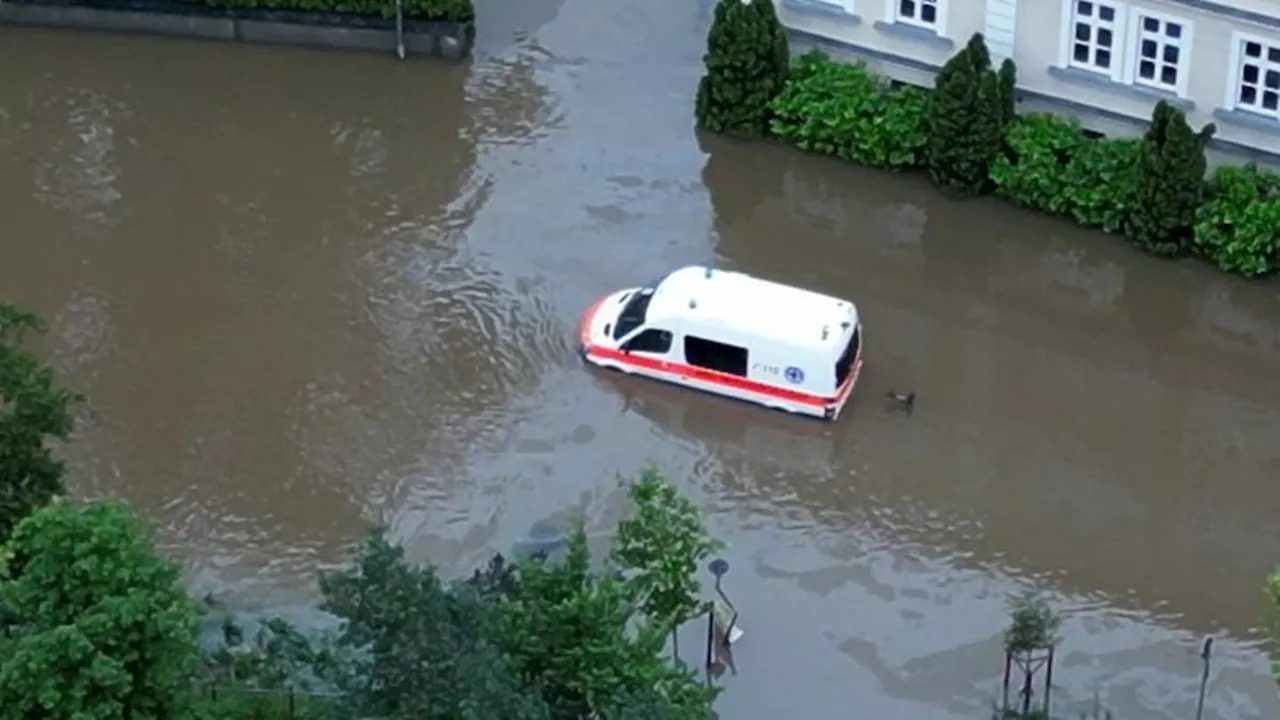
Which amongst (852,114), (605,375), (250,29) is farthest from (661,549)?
(250,29)

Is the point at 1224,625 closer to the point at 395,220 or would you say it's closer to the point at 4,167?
the point at 395,220

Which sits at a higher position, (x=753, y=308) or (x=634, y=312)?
(x=753, y=308)

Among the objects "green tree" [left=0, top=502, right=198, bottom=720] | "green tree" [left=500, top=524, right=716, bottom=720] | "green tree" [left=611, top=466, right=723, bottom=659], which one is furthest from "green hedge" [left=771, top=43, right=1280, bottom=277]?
"green tree" [left=0, top=502, right=198, bottom=720]

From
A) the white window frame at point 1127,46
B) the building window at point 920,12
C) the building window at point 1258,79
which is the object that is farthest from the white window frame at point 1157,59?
the building window at point 920,12

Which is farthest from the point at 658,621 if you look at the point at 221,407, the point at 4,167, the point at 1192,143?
the point at 4,167

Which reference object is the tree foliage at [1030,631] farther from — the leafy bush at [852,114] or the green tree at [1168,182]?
the leafy bush at [852,114]

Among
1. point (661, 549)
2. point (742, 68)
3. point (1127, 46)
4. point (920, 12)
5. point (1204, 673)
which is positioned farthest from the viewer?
point (742, 68)

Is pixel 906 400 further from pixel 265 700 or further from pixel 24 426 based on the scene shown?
pixel 24 426
